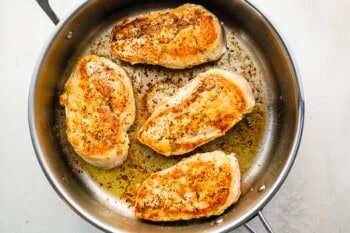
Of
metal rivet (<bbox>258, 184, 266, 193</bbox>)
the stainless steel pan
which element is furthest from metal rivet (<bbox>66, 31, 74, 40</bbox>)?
metal rivet (<bbox>258, 184, 266, 193</bbox>)

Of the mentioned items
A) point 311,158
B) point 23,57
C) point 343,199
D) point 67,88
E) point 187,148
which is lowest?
point 343,199

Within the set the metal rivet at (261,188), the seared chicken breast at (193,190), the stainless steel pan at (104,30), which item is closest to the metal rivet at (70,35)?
the stainless steel pan at (104,30)

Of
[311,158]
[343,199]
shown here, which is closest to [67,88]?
[311,158]

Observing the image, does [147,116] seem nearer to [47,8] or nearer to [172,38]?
[172,38]

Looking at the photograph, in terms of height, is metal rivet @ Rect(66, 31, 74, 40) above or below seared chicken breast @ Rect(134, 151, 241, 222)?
above

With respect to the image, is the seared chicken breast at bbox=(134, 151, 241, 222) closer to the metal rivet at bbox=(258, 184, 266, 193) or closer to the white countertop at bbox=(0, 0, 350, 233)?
the metal rivet at bbox=(258, 184, 266, 193)

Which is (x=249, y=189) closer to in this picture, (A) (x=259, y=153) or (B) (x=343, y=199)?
(A) (x=259, y=153)

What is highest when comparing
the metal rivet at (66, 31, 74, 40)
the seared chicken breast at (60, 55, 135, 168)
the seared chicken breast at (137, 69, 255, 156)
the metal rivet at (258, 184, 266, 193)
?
the metal rivet at (66, 31, 74, 40)
